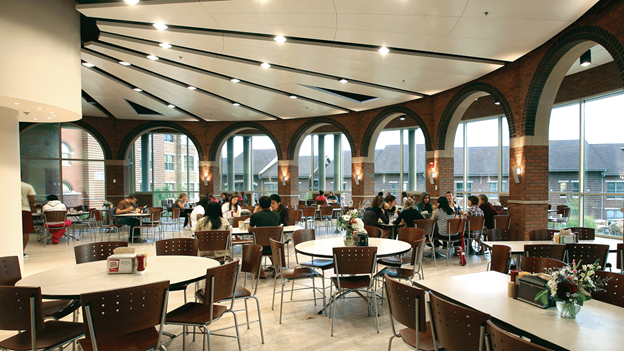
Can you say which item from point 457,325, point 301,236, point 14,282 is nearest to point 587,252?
point 457,325

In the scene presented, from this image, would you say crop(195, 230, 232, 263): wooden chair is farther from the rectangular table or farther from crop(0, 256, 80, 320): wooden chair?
the rectangular table

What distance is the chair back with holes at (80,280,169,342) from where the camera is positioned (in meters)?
2.15

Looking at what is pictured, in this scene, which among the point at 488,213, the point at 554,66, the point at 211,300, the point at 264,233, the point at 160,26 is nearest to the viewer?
the point at 211,300

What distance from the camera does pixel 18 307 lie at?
90.2 inches

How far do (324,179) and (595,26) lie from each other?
41.3 ft

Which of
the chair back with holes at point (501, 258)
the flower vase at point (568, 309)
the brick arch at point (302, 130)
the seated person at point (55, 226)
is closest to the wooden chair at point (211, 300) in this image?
the flower vase at point (568, 309)

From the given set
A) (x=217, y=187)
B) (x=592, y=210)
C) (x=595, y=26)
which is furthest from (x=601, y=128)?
(x=217, y=187)

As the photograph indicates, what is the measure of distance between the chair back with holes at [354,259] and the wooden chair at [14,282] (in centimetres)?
243

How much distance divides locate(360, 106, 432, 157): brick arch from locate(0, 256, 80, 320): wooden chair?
31.2 feet

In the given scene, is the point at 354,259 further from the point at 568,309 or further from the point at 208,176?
the point at 208,176

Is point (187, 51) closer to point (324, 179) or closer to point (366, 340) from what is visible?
point (366, 340)

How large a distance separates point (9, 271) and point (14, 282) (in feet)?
0.37

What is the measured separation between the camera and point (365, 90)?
966 cm

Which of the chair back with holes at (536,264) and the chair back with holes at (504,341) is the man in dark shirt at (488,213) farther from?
the chair back with holes at (504,341)
